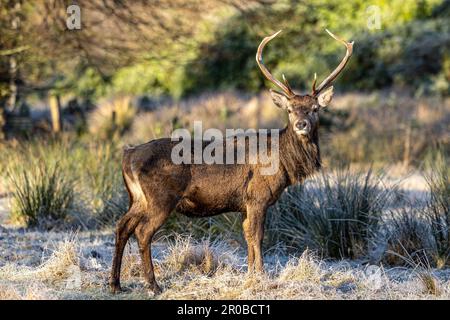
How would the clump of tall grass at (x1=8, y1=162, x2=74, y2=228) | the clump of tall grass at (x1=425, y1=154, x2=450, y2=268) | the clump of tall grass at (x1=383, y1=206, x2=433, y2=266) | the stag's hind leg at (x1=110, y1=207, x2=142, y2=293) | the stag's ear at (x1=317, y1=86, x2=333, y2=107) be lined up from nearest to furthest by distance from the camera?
the stag's hind leg at (x1=110, y1=207, x2=142, y2=293), the stag's ear at (x1=317, y1=86, x2=333, y2=107), the clump of tall grass at (x1=425, y1=154, x2=450, y2=268), the clump of tall grass at (x1=383, y1=206, x2=433, y2=266), the clump of tall grass at (x1=8, y1=162, x2=74, y2=228)

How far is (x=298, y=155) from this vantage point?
787 cm

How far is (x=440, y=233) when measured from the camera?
8.82 m

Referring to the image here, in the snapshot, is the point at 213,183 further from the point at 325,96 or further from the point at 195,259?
the point at 325,96

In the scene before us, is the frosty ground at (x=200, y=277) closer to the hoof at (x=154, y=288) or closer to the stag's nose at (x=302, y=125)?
the hoof at (x=154, y=288)

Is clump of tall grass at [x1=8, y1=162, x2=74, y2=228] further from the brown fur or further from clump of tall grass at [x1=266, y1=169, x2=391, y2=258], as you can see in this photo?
the brown fur

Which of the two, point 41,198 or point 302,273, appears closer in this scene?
point 302,273

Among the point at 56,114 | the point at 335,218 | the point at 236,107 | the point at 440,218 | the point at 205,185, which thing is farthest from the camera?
the point at 236,107

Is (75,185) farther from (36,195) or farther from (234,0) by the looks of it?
(234,0)

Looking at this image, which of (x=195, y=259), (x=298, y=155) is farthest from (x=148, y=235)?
(x=298, y=155)

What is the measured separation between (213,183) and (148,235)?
31.7 inches

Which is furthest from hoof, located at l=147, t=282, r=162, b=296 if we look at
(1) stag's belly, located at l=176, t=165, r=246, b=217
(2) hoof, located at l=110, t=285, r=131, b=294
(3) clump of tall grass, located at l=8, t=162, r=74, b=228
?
(3) clump of tall grass, located at l=8, t=162, r=74, b=228

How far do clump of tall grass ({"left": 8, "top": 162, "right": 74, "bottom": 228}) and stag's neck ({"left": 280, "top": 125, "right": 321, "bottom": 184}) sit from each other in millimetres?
3941

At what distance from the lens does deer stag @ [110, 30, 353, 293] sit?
724 cm
